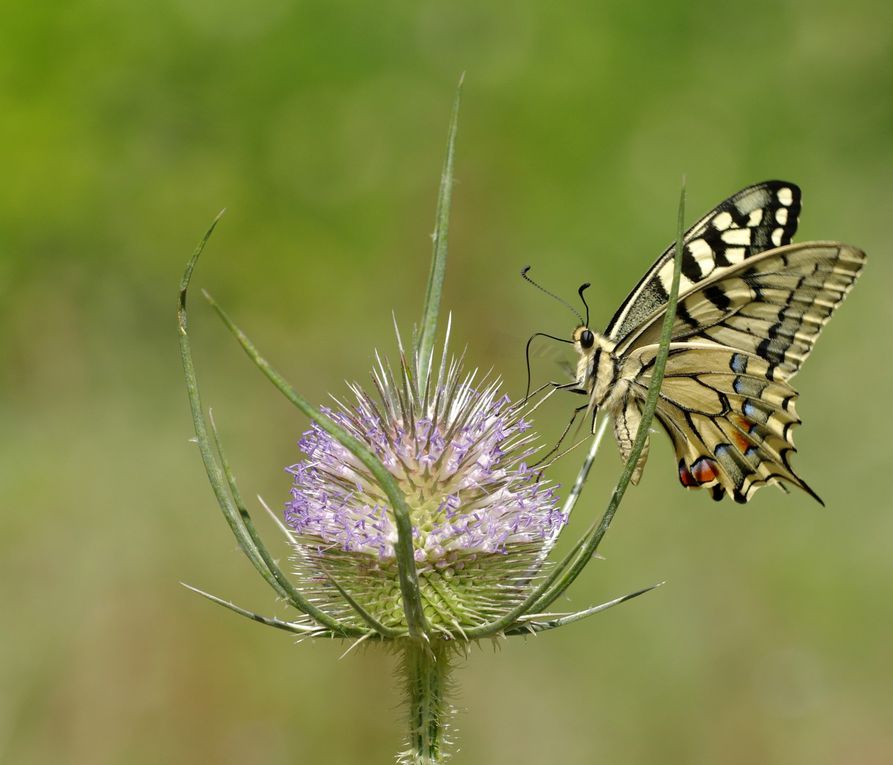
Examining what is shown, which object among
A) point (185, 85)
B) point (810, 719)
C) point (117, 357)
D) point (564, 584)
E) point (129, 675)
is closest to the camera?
point (564, 584)

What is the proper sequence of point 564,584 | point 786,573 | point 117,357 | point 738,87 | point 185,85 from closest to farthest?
point 564,584 → point 786,573 → point 117,357 → point 185,85 → point 738,87

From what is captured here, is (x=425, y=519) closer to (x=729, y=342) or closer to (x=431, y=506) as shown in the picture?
(x=431, y=506)

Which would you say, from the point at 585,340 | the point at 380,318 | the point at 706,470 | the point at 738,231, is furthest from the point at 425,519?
the point at 380,318

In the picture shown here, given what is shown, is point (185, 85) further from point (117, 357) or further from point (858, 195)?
point (858, 195)

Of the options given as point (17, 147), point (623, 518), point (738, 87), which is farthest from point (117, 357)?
point (738, 87)

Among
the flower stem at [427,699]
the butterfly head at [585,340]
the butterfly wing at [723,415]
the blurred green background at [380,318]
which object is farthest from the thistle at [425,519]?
the blurred green background at [380,318]

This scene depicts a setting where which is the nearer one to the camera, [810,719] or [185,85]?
[810,719]

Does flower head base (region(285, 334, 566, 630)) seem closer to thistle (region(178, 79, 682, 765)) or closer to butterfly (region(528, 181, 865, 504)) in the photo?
thistle (region(178, 79, 682, 765))
